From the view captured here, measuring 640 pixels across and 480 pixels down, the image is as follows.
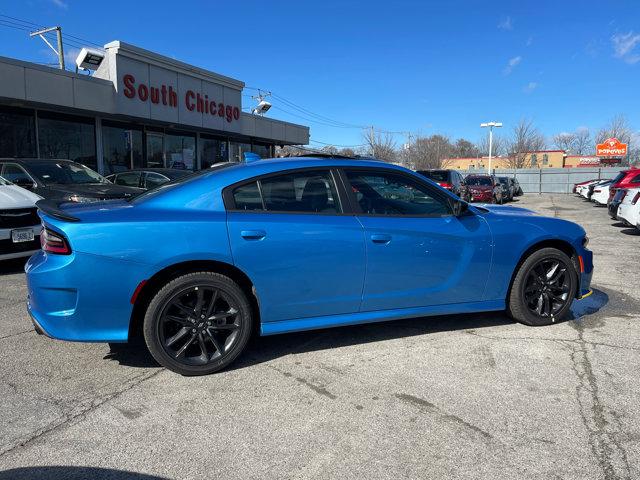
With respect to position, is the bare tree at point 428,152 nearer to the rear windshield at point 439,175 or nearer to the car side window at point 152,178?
the rear windshield at point 439,175

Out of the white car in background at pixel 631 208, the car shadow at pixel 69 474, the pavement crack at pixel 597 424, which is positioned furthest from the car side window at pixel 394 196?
the white car in background at pixel 631 208

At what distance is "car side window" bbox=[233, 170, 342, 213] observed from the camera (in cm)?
361

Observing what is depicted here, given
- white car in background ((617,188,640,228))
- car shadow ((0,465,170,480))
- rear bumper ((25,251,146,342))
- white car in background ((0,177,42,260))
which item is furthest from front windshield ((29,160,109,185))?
white car in background ((617,188,640,228))

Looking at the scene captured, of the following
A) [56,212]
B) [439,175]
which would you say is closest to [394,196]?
[56,212]

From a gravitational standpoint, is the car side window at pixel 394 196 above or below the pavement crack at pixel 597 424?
above

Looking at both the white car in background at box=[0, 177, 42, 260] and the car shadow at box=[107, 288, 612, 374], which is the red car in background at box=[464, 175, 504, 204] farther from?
the white car in background at box=[0, 177, 42, 260]

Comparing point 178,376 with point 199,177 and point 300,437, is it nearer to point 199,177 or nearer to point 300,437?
point 300,437

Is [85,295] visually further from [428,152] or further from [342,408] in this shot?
[428,152]

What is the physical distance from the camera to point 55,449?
2568 mm

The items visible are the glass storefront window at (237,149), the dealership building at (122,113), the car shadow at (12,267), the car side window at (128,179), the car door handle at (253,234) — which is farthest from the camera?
the glass storefront window at (237,149)

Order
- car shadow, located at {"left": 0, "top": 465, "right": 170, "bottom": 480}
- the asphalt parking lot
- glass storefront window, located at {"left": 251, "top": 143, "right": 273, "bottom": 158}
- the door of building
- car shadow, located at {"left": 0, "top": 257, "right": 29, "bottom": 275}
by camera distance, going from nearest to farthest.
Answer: car shadow, located at {"left": 0, "top": 465, "right": 170, "bottom": 480} → the asphalt parking lot → car shadow, located at {"left": 0, "top": 257, "right": 29, "bottom": 275} → the door of building → glass storefront window, located at {"left": 251, "top": 143, "right": 273, "bottom": 158}

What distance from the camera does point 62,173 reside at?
8758 millimetres

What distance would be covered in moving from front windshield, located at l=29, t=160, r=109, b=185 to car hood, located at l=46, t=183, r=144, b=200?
0.34m

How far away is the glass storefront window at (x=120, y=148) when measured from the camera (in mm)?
16078
